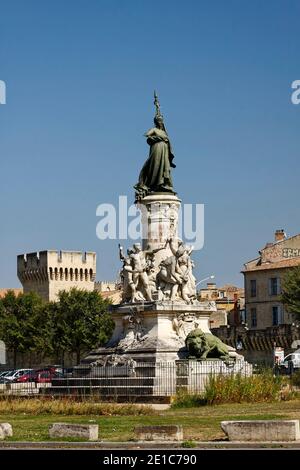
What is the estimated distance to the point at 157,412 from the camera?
32594 mm

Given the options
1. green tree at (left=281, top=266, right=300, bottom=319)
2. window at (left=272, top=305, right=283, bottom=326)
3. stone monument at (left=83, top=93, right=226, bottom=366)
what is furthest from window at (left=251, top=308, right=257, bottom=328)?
stone monument at (left=83, top=93, right=226, bottom=366)

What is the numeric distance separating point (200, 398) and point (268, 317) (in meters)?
55.1

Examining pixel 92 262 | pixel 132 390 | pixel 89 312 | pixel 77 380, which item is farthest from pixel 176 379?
pixel 92 262

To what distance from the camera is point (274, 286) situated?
89312 mm

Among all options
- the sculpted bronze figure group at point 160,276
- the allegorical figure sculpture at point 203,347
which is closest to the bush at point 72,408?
the allegorical figure sculpture at point 203,347

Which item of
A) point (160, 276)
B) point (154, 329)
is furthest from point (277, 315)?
point (154, 329)

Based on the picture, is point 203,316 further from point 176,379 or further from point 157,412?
point 157,412

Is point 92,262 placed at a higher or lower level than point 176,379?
higher

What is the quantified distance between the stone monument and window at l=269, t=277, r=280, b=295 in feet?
140

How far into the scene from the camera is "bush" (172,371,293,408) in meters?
34.1

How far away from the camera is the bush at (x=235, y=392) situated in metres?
34.1

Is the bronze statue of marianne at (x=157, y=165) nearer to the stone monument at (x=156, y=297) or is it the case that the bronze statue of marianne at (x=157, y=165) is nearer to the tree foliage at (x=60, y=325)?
the stone monument at (x=156, y=297)

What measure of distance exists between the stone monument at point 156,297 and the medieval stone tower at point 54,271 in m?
68.2

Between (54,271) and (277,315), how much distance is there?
3313 cm
